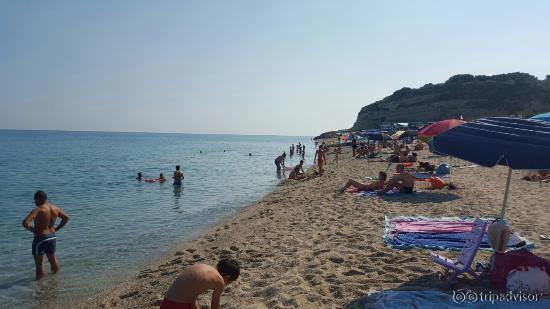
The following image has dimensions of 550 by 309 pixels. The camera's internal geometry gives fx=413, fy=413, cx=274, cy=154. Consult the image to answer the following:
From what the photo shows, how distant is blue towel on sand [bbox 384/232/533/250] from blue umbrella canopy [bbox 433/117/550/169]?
2.10 m

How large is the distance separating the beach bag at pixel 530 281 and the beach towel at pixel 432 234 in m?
1.73

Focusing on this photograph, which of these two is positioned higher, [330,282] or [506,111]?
[506,111]

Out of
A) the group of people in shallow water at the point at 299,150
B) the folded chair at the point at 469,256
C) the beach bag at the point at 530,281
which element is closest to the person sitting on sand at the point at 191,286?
the folded chair at the point at 469,256

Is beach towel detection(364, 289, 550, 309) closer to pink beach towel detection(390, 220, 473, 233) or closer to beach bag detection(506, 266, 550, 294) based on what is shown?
beach bag detection(506, 266, 550, 294)

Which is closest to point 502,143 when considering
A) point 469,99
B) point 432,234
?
point 432,234

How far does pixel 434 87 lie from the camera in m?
88.6

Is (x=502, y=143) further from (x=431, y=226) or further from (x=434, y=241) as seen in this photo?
(x=431, y=226)

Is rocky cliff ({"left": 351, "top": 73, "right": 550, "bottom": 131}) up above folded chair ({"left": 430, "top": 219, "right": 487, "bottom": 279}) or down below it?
above

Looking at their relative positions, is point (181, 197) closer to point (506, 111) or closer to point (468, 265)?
point (468, 265)

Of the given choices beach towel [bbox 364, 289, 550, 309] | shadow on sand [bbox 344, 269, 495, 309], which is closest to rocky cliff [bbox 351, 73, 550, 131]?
shadow on sand [bbox 344, 269, 495, 309]

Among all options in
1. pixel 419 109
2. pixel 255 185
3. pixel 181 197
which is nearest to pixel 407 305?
pixel 181 197

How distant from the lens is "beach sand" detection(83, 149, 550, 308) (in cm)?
498

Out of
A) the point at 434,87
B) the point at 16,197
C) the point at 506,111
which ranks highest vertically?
the point at 434,87

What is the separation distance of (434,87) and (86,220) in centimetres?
8734
